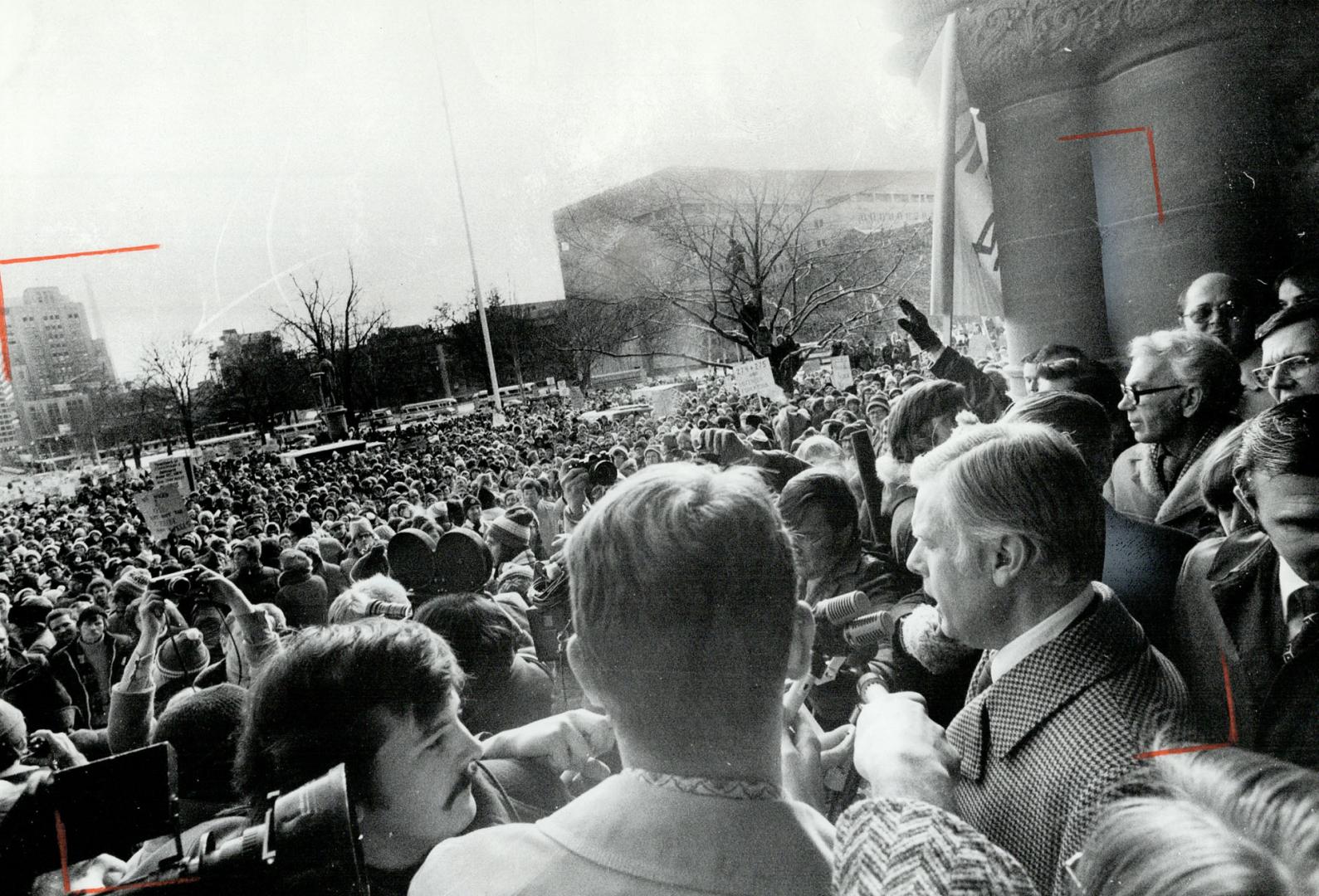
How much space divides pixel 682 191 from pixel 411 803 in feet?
6.01

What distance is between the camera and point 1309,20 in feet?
6.63

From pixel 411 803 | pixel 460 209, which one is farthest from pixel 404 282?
pixel 411 803

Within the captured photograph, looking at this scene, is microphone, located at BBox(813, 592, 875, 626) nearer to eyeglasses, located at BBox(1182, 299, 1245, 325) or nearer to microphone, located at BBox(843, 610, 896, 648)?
microphone, located at BBox(843, 610, 896, 648)

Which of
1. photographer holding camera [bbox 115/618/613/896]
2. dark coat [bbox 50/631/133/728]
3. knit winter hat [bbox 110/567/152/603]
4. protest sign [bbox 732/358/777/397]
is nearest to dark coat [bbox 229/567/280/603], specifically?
knit winter hat [bbox 110/567/152/603]

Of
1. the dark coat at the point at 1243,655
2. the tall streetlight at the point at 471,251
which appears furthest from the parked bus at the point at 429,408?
the dark coat at the point at 1243,655

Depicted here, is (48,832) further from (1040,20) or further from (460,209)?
(1040,20)

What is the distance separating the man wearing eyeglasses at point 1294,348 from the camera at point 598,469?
63.6 inches

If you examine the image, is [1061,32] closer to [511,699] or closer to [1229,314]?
[1229,314]

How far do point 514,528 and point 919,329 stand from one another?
143 centimetres

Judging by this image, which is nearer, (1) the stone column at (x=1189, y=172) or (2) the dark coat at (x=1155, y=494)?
(2) the dark coat at (x=1155, y=494)

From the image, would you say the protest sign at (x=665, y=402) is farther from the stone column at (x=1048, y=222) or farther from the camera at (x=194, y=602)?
the camera at (x=194, y=602)

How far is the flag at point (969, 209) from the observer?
237 cm

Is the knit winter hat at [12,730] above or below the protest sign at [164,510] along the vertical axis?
below

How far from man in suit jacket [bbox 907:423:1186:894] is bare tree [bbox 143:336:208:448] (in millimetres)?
1888
